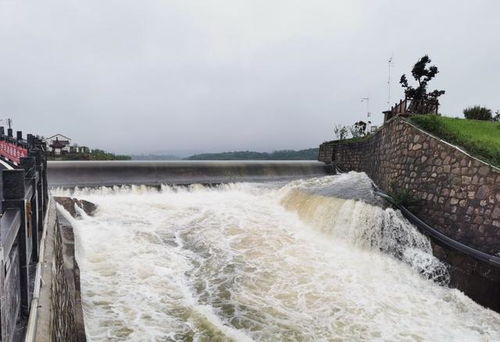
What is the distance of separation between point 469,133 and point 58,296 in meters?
9.65

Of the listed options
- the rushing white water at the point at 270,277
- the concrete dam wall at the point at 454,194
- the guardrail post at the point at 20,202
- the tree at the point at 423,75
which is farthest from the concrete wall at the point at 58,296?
the tree at the point at 423,75

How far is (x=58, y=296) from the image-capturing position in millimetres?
3189

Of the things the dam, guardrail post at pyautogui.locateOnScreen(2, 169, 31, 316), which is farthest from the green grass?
guardrail post at pyautogui.locateOnScreen(2, 169, 31, 316)

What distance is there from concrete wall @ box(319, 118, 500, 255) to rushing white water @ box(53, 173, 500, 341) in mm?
768

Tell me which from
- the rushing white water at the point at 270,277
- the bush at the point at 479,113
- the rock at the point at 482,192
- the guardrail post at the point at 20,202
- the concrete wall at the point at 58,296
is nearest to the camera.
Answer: the guardrail post at the point at 20,202

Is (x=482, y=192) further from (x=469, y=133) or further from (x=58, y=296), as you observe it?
(x=58, y=296)

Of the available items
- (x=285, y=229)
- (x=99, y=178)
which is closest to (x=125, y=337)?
(x=285, y=229)

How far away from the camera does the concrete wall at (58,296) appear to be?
94.3 inches

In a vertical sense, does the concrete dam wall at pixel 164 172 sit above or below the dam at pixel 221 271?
above

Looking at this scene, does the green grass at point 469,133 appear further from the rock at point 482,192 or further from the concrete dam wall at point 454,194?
the rock at point 482,192

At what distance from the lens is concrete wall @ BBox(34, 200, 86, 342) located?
94.3 inches

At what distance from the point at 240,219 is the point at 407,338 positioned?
6.09m

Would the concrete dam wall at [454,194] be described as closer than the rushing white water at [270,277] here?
No

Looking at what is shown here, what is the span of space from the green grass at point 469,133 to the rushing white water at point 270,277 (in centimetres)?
224
